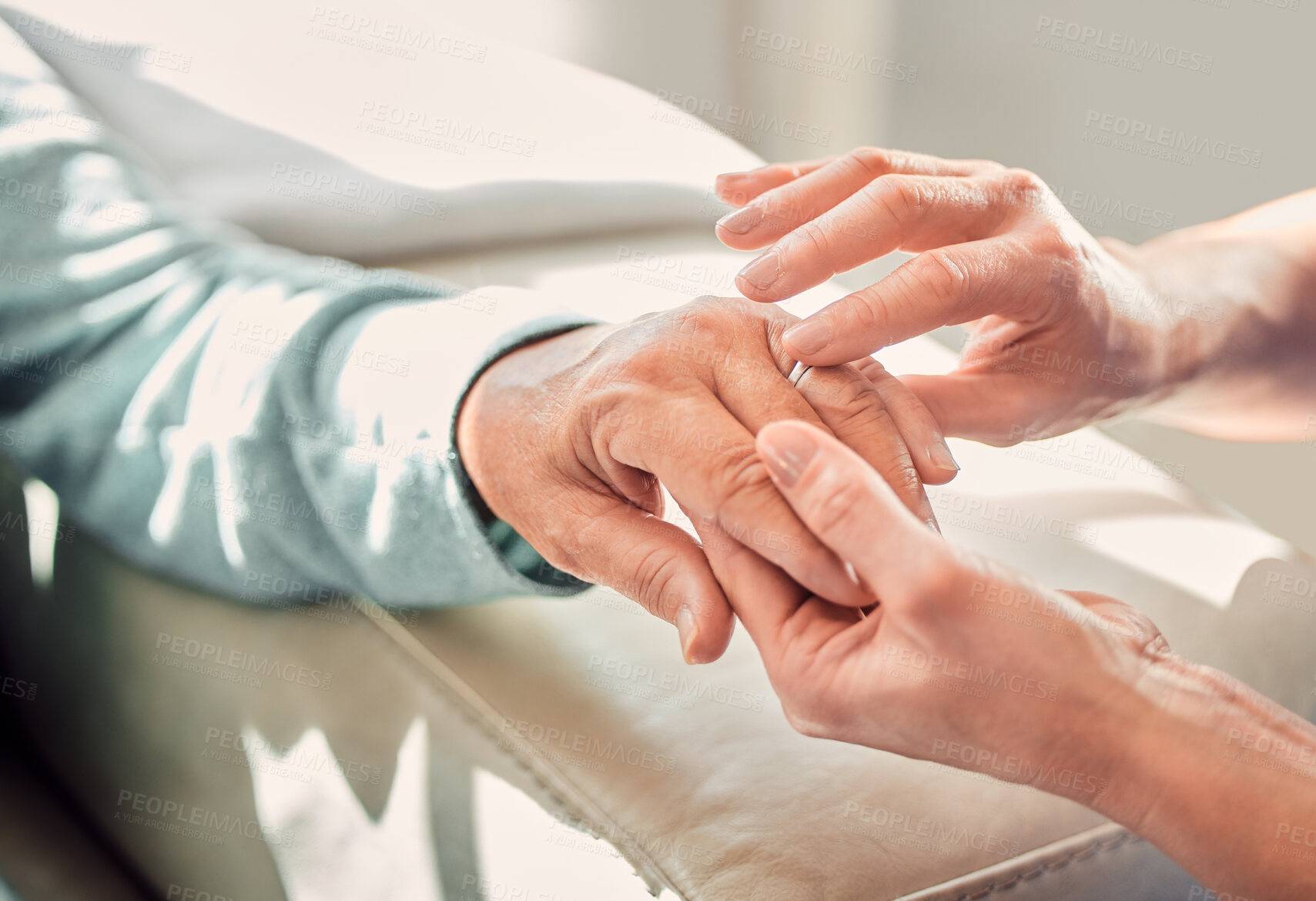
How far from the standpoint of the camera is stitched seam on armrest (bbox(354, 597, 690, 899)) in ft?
2.23

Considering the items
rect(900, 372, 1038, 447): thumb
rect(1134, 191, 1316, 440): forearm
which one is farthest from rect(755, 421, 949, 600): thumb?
rect(1134, 191, 1316, 440): forearm

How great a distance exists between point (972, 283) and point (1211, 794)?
42 cm

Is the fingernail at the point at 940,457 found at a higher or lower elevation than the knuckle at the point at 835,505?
lower

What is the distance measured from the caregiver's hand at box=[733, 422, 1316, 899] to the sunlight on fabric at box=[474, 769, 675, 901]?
21 centimetres

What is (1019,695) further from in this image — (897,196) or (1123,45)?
(1123,45)

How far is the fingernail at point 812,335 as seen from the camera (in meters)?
0.70

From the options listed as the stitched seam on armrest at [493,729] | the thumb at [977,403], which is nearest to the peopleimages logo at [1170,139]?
the thumb at [977,403]

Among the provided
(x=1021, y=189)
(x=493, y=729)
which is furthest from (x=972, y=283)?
(x=493, y=729)

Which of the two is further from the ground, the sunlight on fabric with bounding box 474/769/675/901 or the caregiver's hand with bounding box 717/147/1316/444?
the caregiver's hand with bounding box 717/147/1316/444

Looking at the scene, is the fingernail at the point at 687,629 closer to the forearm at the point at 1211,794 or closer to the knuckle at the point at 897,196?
the forearm at the point at 1211,794

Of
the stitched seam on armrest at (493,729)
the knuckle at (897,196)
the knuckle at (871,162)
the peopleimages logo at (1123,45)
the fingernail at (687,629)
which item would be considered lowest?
the stitched seam on armrest at (493,729)

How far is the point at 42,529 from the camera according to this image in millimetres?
932

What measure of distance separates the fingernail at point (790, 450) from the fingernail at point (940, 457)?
0.16 m

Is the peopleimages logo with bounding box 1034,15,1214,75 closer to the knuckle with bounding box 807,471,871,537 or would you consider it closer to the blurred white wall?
the blurred white wall
